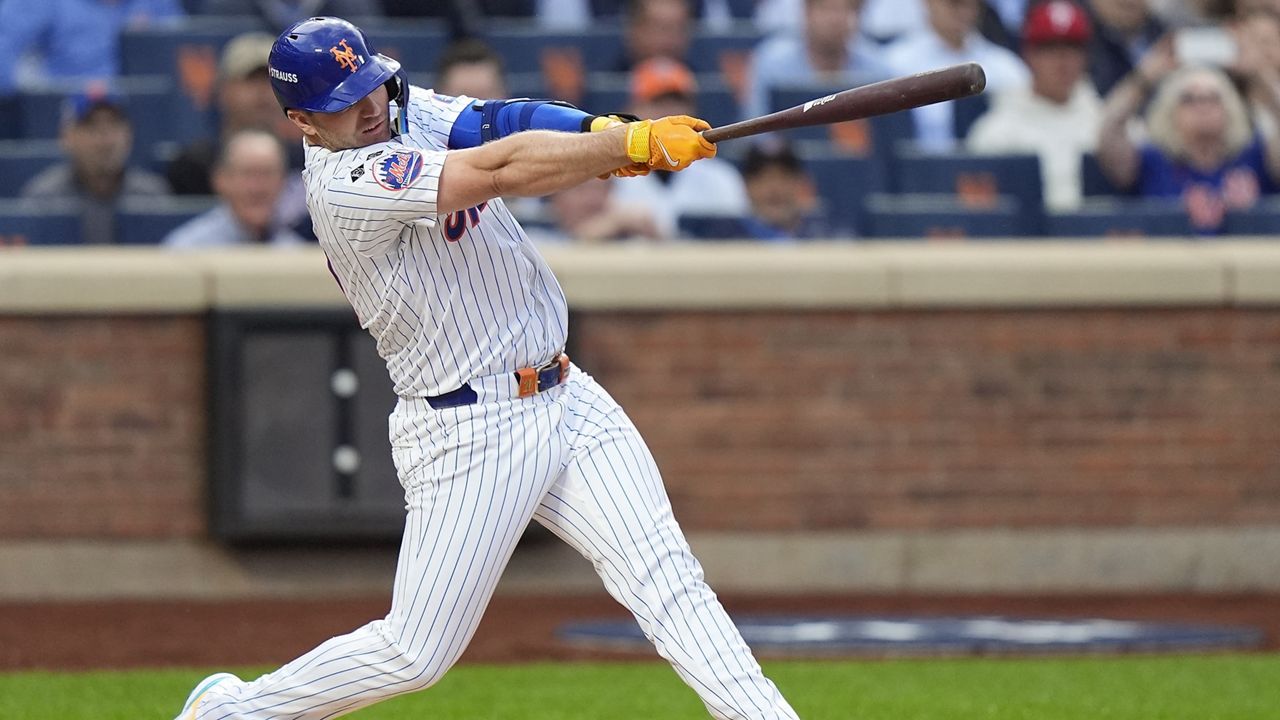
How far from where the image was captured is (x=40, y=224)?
820 cm

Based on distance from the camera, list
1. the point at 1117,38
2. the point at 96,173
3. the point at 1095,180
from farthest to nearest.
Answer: the point at 1117,38, the point at 1095,180, the point at 96,173

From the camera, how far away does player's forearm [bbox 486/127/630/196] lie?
3.63m

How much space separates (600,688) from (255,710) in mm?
2159

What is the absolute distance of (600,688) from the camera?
19.7 feet

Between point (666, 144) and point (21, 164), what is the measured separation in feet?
18.4

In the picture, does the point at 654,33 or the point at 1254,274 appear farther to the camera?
the point at 654,33

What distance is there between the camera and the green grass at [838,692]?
17.7 ft

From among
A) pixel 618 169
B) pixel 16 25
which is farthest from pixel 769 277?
pixel 618 169

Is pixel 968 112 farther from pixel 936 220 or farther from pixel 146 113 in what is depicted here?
pixel 146 113

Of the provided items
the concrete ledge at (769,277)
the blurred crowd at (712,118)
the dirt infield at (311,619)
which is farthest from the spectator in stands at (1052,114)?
the dirt infield at (311,619)

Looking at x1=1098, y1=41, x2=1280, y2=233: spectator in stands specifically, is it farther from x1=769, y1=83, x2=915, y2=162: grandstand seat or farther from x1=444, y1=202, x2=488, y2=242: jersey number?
x1=444, y1=202, x2=488, y2=242: jersey number

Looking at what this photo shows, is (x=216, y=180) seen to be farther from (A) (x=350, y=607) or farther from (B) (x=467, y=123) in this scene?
(B) (x=467, y=123)

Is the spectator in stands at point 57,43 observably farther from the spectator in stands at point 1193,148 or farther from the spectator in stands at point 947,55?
the spectator in stands at point 1193,148

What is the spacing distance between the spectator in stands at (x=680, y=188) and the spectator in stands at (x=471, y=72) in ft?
2.12
